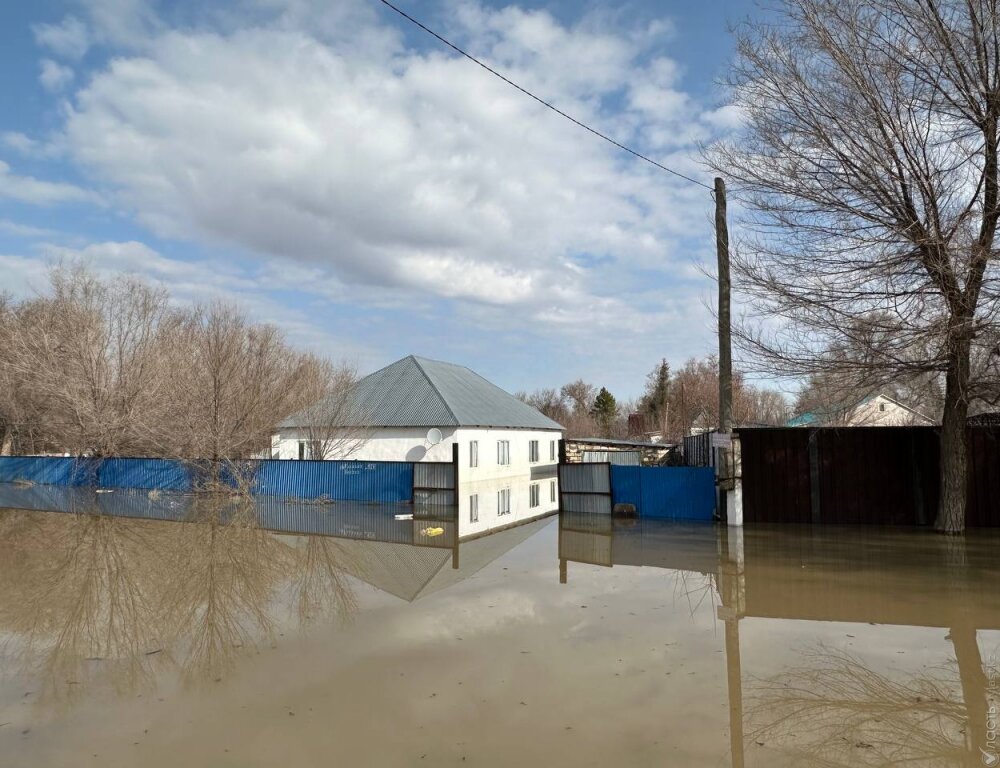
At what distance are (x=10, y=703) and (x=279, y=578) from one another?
4.70 m

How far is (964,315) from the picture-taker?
10.9 m

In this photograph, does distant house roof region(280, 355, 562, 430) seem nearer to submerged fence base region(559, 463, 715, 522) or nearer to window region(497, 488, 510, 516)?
window region(497, 488, 510, 516)

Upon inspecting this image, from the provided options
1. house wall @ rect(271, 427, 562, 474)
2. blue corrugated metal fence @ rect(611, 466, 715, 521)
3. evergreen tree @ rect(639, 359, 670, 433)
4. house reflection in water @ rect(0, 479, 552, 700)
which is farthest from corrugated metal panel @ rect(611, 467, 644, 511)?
evergreen tree @ rect(639, 359, 670, 433)

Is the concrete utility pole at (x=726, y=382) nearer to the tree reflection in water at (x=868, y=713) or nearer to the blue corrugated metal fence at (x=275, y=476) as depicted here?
the tree reflection in water at (x=868, y=713)

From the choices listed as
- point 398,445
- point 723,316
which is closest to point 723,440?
point 723,316

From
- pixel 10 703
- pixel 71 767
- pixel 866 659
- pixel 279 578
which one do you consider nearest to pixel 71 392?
pixel 279 578

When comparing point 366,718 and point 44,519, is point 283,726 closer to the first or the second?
point 366,718

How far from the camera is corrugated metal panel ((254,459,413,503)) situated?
2061 cm

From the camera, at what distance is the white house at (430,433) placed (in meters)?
26.2

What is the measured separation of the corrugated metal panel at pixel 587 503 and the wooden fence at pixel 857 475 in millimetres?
3520

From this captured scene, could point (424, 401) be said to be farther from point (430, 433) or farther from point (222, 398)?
point (222, 398)

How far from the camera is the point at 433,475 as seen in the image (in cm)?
1998

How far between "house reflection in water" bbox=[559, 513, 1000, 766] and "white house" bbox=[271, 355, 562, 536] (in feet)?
32.4

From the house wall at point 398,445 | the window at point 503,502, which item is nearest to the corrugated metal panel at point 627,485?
the window at point 503,502
